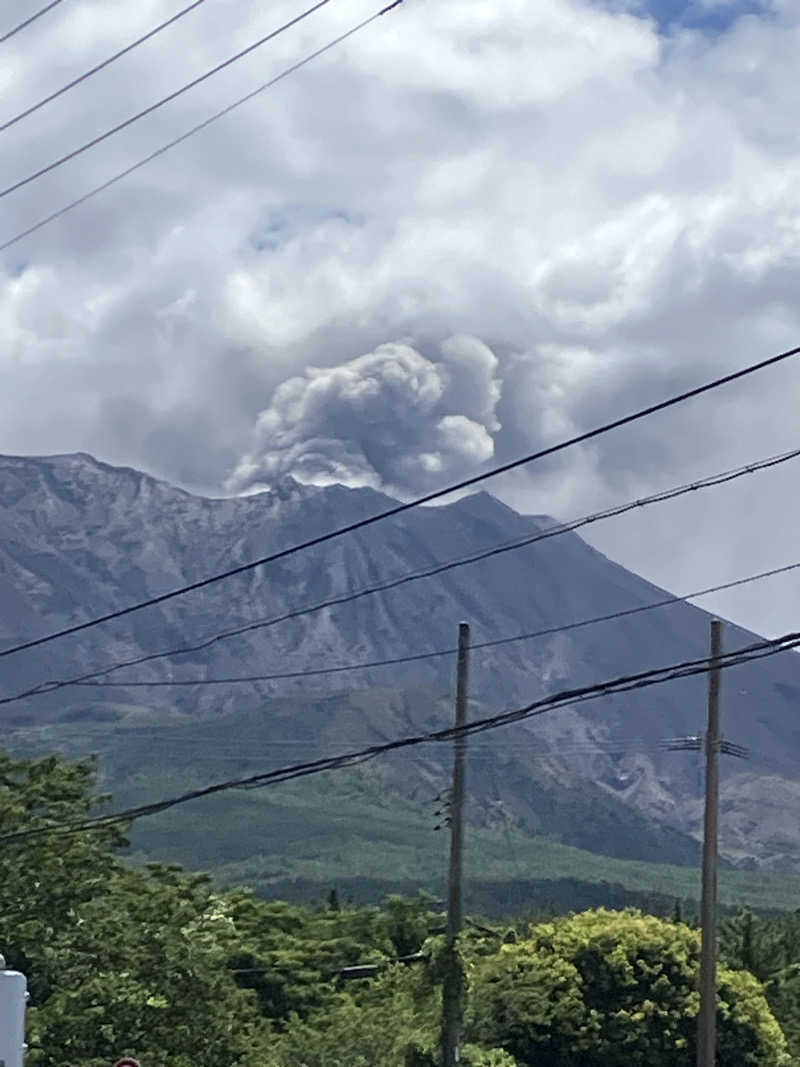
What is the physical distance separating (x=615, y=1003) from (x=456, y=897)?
47.0 feet

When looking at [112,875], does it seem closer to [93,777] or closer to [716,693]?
[93,777]

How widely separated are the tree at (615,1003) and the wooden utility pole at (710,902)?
40.6 feet

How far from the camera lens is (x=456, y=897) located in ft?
111

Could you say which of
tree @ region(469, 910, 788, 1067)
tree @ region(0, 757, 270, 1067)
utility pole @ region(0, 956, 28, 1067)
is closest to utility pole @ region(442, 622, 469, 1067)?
tree @ region(0, 757, 270, 1067)

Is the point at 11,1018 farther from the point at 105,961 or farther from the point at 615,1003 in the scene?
the point at 615,1003

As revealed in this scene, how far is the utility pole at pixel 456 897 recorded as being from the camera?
33.9 metres

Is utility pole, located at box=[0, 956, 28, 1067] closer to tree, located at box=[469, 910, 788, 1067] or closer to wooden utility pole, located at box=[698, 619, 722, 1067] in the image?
wooden utility pole, located at box=[698, 619, 722, 1067]

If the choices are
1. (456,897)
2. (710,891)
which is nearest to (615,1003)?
(456,897)

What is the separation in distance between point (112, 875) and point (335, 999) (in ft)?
49.8

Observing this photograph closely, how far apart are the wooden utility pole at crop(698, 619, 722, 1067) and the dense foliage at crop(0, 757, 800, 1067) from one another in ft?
15.8

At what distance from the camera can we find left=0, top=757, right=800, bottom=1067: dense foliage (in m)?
37.7

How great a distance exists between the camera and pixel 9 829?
40.8m

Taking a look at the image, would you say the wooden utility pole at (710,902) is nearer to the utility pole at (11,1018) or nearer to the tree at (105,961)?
the tree at (105,961)

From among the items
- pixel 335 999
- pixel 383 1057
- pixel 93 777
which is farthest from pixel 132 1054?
pixel 335 999
